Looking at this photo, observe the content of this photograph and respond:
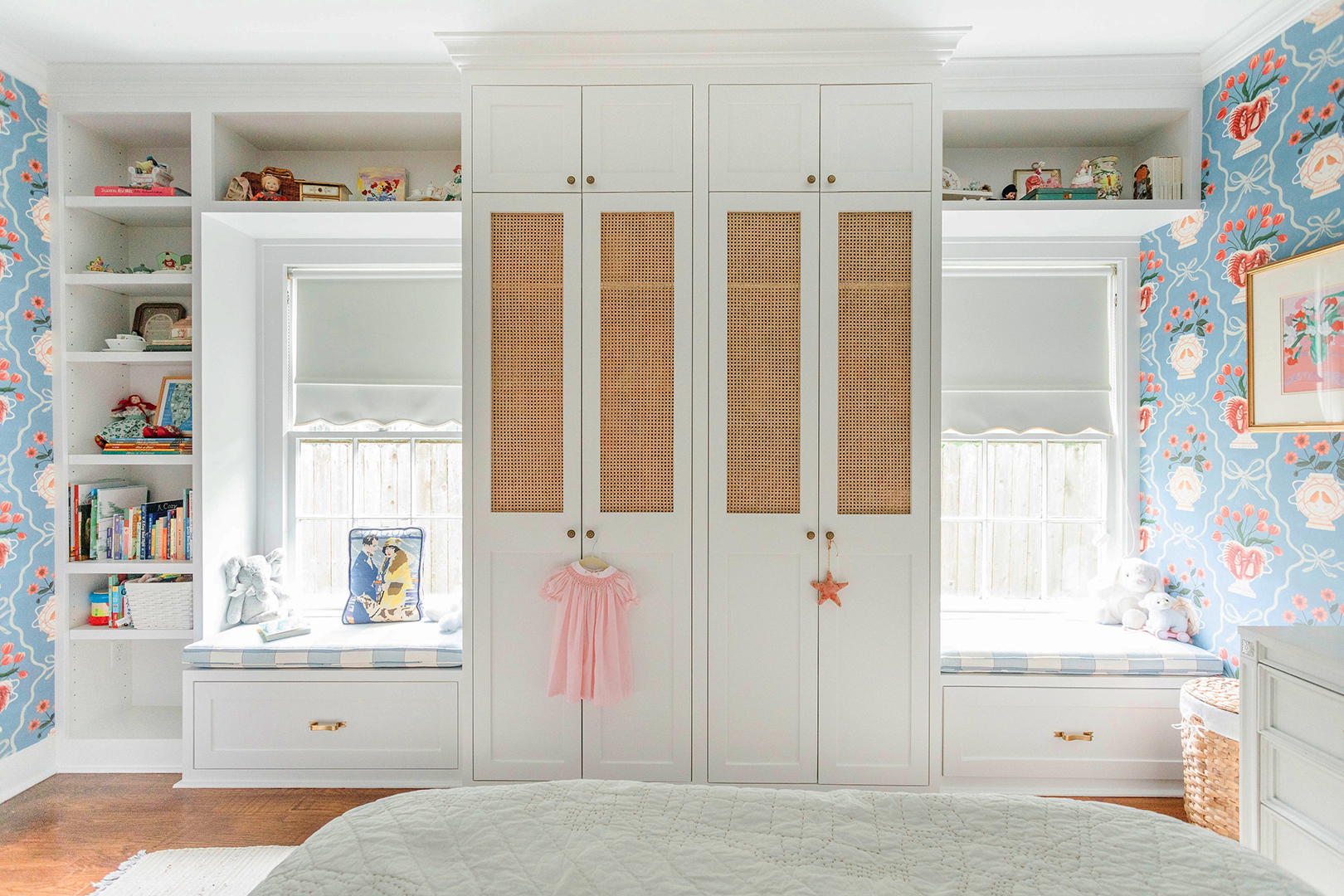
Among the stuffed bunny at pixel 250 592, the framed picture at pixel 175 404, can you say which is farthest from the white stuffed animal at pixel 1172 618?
the framed picture at pixel 175 404

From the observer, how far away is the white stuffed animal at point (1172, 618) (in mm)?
2637

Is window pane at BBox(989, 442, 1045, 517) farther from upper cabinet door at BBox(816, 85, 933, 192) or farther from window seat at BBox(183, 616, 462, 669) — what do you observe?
window seat at BBox(183, 616, 462, 669)

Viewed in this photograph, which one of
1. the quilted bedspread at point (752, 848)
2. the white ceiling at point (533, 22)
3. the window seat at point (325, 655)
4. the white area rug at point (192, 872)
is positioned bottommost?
the white area rug at point (192, 872)

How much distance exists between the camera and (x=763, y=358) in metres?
2.38

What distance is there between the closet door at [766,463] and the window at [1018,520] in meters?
1.05

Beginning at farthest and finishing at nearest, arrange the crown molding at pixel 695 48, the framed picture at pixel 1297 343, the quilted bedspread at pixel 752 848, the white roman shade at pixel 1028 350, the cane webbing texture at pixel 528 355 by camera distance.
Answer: the white roman shade at pixel 1028 350 → the cane webbing texture at pixel 528 355 → the crown molding at pixel 695 48 → the framed picture at pixel 1297 343 → the quilted bedspread at pixel 752 848

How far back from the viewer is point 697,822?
45.0 inches

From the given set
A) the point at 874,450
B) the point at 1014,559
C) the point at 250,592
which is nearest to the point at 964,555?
the point at 1014,559

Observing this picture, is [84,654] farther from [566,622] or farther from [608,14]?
[608,14]

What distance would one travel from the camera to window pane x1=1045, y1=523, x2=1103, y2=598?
3.05 metres

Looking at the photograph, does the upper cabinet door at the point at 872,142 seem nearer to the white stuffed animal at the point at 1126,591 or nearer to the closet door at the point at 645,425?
the closet door at the point at 645,425

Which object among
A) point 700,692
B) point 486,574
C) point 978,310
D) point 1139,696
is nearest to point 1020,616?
point 1139,696

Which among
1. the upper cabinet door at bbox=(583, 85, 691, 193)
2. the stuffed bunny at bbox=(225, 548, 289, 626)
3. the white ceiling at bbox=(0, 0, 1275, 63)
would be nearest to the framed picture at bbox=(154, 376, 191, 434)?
the stuffed bunny at bbox=(225, 548, 289, 626)

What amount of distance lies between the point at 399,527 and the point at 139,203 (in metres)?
1.59
